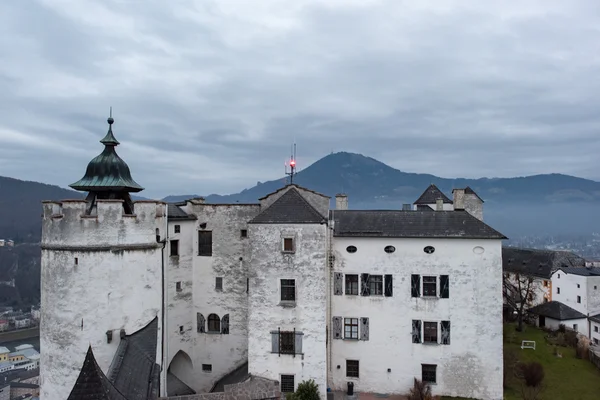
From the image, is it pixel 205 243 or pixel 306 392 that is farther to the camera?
pixel 205 243

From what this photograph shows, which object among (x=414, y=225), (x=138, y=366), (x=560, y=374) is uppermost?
(x=414, y=225)

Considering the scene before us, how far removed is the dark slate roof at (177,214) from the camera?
27.0 m

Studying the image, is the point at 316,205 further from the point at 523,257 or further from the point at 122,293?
the point at 523,257

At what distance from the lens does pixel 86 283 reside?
830 inches

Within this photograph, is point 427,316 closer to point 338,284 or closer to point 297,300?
point 338,284

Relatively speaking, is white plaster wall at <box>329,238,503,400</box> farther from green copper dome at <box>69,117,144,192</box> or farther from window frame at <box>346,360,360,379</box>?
green copper dome at <box>69,117,144,192</box>

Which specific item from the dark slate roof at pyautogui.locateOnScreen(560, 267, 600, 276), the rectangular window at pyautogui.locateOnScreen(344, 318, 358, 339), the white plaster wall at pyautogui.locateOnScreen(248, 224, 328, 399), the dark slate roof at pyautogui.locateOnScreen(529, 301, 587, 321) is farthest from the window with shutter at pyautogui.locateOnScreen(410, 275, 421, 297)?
the dark slate roof at pyautogui.locateOnScreen(560, 267, 600, 276)

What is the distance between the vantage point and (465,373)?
997 inches

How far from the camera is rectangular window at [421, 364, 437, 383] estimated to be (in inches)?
1013

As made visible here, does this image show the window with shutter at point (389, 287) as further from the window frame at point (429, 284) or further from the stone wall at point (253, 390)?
the stone wall at point (253, 390)

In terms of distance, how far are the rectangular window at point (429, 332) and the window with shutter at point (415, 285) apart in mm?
1832

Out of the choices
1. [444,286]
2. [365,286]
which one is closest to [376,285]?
[365,286]

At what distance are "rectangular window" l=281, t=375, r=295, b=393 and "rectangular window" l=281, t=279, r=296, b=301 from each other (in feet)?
14.1

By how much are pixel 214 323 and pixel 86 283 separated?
→ 1007 cm
